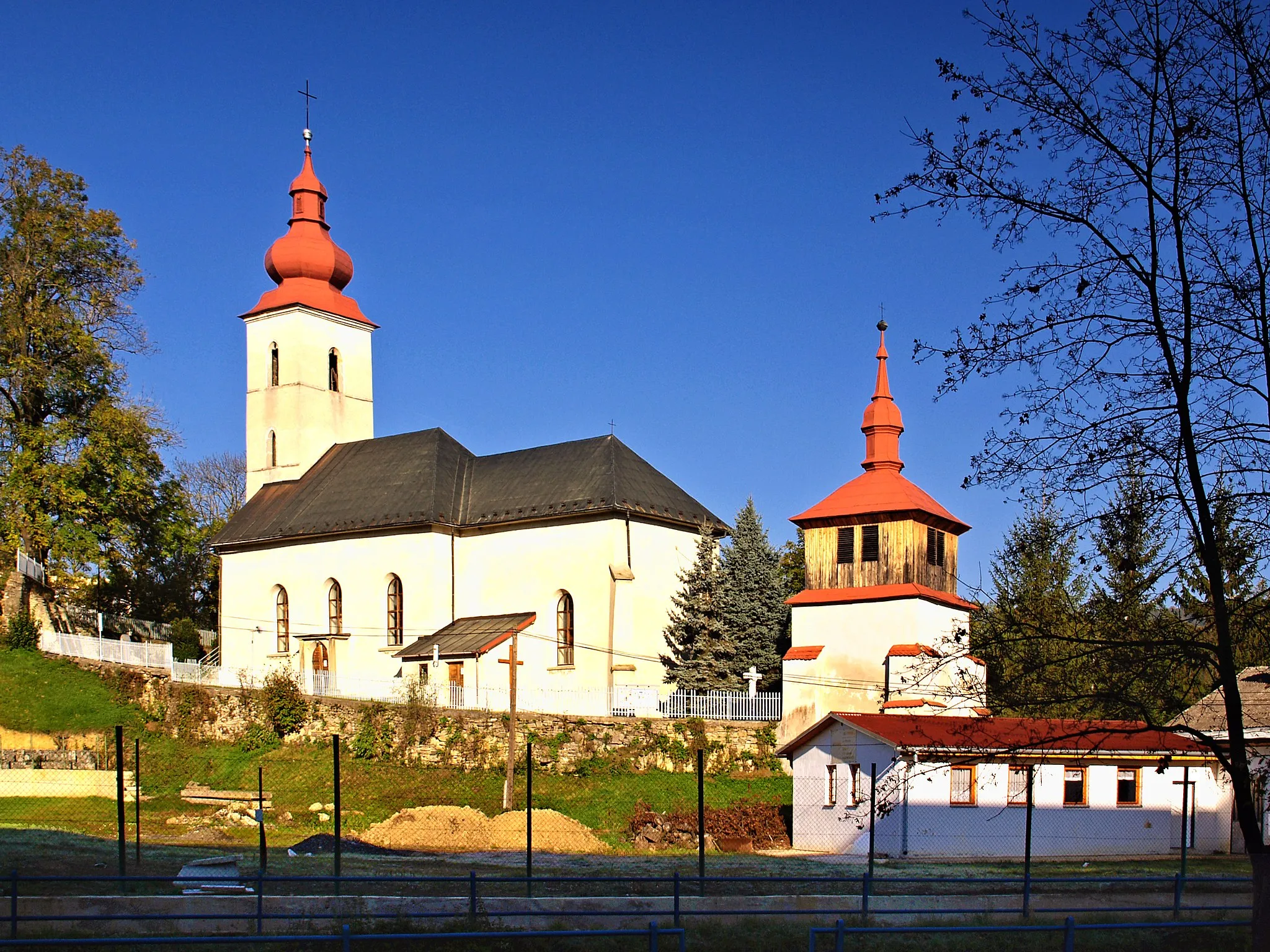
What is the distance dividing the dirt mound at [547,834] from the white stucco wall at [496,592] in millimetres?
10151

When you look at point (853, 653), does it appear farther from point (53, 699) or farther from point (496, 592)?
point (53, 699)

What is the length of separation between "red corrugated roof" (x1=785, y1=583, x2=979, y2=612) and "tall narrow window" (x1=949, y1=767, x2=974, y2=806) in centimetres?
957

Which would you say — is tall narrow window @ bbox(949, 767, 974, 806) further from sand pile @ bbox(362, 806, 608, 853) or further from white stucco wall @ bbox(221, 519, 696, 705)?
white stucco wall @ bbox(221, 519, 696, 705)

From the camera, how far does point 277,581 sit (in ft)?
147

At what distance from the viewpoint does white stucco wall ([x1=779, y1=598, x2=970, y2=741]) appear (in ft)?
113

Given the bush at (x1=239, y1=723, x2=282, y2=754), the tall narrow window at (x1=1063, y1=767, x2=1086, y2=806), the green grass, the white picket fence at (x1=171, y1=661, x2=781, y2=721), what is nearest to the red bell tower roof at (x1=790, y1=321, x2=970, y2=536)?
the white picket fence at (x1=171, y1=661, x2=781, y2=721)

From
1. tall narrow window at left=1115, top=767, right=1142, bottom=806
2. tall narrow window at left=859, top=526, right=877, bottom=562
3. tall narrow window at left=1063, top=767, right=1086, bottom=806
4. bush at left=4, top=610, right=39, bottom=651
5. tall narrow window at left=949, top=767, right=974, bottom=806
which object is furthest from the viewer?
bush at left=4, top=610, right=39, bottom=651

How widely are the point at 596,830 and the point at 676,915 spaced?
44.6 feet

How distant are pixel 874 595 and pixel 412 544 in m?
15.0

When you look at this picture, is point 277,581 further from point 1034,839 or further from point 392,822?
point 1034,839

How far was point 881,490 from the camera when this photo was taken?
1427 inches

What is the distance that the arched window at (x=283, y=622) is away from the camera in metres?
44.6

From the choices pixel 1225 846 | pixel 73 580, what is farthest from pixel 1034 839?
pixel 73 580

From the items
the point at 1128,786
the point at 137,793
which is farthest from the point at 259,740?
the point at 1128,786
